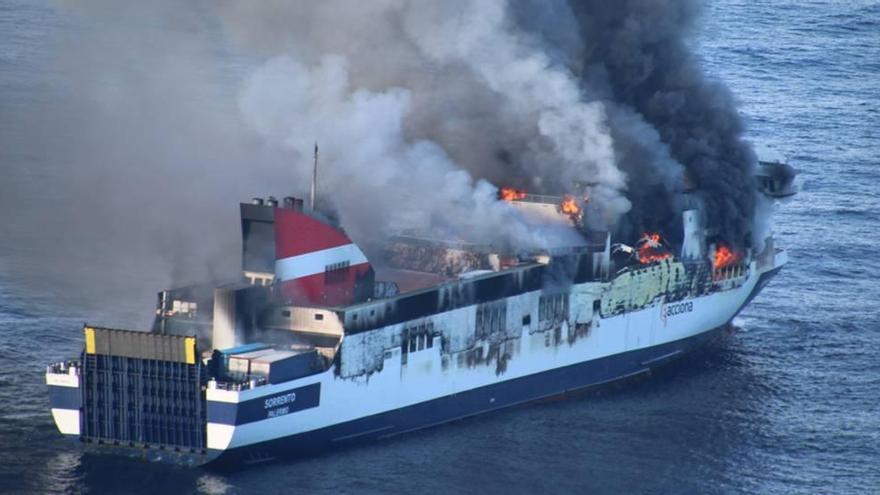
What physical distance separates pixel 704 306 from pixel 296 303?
31.5 m

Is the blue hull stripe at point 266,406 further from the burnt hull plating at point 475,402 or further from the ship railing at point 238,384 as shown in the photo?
the burnt hull plating at point 475,402

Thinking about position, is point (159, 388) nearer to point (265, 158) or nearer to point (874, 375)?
point (265, 158)

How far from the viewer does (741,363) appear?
4653 inches

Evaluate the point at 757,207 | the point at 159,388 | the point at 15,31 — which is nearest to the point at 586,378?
the point at 757,207

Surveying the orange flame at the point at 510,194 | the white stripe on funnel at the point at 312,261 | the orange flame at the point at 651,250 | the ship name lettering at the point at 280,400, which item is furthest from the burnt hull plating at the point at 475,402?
the orange flame at the point at 510,194

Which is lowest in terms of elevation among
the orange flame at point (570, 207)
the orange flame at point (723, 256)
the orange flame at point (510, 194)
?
the orange flame at point (723, 256)

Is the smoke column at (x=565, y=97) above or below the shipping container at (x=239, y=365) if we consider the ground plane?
above

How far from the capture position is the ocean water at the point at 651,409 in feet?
309

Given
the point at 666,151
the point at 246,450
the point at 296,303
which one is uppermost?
the point at 666,151

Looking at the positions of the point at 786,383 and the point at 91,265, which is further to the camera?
the point at 91,265

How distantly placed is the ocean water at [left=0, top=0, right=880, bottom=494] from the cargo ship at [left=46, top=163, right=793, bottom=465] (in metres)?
1.59

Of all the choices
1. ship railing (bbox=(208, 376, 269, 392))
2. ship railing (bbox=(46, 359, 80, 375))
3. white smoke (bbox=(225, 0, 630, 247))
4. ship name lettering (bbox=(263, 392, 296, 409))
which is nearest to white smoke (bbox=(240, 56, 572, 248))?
white smoke (bbox=(225, 0, 630, 247))

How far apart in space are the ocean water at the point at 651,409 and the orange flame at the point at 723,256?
15.9 feet

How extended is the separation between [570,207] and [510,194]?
4523 millimetres
